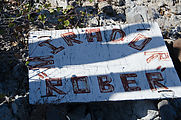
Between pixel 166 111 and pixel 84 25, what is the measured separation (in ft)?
7.01

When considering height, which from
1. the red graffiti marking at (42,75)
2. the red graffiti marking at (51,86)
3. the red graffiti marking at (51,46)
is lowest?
the red graffiti marking at (51,86)

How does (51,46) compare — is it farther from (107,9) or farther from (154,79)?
(107,9)

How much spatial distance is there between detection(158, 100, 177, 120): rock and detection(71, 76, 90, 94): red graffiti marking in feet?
3.32

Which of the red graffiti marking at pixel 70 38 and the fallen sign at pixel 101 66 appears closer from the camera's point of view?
the fallen sign at pixel 101 66

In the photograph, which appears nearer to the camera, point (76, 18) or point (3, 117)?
point (3, 117)

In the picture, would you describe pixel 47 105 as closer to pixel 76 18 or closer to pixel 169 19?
pixel 76 18

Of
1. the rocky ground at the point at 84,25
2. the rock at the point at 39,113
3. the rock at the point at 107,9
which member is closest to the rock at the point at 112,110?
the rocky ground at the point at 84,25

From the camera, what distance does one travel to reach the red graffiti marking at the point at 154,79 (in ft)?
9.78

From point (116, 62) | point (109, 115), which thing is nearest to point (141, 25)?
point (116, 62)

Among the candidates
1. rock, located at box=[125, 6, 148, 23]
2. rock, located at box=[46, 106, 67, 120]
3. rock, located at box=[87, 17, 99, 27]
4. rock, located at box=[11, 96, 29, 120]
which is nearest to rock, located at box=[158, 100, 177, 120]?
rock, located at box=[46, 106, 67, 120]

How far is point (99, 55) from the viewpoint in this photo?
3.33m

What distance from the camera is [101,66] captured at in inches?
125

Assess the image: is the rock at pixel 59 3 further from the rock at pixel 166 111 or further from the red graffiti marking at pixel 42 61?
the rock at pixel 166 111

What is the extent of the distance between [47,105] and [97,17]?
7.60 feet
